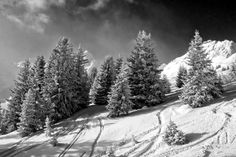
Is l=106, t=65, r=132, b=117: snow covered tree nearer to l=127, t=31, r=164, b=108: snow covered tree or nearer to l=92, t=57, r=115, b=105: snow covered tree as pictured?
l=127, t=31, r=164, b=108: snow covered tree

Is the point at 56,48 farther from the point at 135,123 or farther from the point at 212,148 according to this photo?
the point at 212,148

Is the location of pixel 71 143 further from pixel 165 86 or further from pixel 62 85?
pixel 165 86

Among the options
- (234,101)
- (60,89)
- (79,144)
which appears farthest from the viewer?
(60,89)

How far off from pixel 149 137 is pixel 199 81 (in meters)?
9.20

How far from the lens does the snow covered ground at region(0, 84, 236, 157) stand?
12.2 m

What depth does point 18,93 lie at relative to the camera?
114ft

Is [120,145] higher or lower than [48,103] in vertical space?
lower

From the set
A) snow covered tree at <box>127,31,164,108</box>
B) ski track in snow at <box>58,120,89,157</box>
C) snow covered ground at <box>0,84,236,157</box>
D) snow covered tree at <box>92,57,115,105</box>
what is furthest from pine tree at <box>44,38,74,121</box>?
snow covered tree at <box>127,31,164,108</box>

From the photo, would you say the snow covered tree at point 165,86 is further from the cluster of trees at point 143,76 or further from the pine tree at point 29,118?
the pine tree at point 29,118

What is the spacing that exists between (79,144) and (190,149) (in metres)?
9.11

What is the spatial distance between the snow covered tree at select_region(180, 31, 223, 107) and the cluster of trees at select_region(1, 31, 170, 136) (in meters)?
6.45

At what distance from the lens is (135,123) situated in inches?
768

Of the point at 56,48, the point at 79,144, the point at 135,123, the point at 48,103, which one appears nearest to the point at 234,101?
the point at 135,123

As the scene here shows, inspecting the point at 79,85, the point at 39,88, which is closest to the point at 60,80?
the point at 39,88
